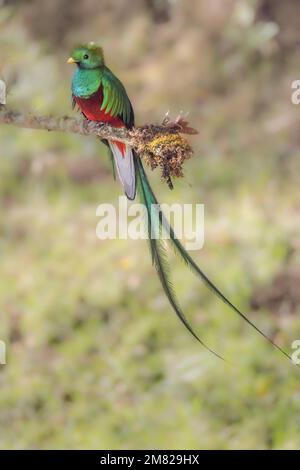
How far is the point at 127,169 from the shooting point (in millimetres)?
1130

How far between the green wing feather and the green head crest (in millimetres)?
20

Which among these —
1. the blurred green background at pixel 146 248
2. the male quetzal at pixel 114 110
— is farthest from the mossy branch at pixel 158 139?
the blurred green background at pixel 146 248

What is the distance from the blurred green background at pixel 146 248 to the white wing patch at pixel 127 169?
2008mm

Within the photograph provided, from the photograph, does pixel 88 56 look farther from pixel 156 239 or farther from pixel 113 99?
pixel 156 239

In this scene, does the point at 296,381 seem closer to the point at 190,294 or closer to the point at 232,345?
the point at 232,345

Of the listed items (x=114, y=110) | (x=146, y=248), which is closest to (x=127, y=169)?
(x=114, y=110)

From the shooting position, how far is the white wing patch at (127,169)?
1.09 metres

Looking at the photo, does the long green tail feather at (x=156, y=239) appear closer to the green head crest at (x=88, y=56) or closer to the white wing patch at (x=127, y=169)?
the white wing patch at (x=127, y=169)

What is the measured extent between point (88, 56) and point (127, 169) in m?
0.15

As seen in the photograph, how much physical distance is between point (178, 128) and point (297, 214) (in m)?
3.02

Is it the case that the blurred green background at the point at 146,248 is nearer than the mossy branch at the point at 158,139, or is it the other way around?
the mossy branch at the point at 158,139

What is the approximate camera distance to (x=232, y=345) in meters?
3.59

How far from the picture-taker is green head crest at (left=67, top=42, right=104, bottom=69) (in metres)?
1.08

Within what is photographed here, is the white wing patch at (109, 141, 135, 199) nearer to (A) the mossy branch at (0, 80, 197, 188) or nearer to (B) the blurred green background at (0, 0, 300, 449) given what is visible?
(A) the mossy branch at (0, 80, 197, 188)
